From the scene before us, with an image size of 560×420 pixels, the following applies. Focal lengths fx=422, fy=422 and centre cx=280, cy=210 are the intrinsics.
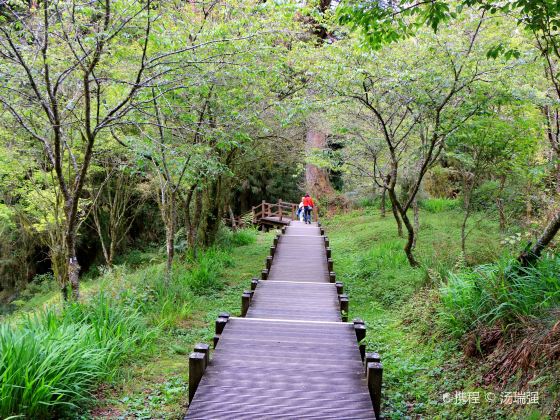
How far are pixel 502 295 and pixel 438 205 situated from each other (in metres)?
14.3

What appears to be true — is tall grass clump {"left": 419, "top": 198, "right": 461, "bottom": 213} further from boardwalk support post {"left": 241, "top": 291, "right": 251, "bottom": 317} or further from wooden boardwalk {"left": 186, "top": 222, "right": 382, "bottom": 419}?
boardwalk support post {"left": 241, "top": 291, "right": 251, "bottom": 317}

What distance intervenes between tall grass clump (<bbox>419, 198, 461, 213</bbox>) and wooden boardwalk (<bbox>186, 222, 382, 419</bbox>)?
40.8 ft

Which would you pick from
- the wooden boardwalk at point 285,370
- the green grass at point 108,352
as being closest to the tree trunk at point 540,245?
the wooden boardwalk at point 285,370

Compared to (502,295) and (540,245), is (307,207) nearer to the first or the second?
(540,245)

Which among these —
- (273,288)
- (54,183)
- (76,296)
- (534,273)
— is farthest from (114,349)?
(54,183)

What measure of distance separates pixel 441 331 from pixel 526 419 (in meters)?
2.05

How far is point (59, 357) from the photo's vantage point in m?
4.04

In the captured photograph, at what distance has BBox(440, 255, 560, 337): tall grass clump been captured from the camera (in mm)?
4363

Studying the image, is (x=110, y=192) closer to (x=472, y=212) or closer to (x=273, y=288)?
(x=273, y=288)

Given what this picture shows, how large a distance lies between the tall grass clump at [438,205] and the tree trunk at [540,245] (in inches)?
513

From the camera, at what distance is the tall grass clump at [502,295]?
436 centimetres

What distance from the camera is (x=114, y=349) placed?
5012 millimetres

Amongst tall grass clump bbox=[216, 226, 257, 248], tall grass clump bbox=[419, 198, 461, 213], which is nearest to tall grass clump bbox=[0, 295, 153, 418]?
tall grass clump bbox=[216, 226, 257, 248]

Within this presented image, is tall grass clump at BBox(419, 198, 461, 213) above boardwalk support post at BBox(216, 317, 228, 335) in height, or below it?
above
